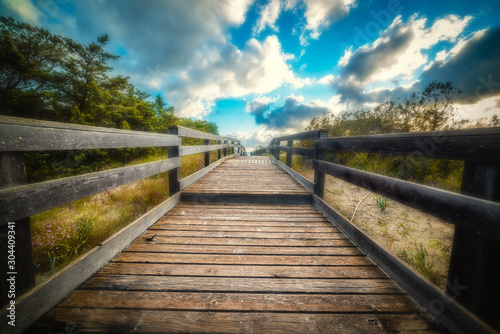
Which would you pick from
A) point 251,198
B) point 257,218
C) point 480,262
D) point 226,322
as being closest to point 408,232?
point 480,262

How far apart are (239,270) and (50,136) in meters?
1.54

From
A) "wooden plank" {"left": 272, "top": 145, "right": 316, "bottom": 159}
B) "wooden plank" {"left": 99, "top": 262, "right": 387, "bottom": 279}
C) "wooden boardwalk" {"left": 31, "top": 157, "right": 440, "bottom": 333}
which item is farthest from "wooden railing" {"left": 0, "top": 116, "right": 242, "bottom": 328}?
"wooden plank" {"left": 272, "top": 145, "right": 316, "bottom": 159}

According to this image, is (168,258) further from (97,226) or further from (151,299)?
(97,226)

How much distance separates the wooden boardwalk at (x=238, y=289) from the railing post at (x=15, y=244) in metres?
0.26

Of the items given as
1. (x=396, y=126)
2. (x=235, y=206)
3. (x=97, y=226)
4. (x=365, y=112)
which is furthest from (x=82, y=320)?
(x=365, y=112)

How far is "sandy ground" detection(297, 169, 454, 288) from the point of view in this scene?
75.4 inches

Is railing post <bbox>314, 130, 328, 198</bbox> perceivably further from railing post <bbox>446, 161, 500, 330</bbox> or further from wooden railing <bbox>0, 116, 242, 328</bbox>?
wooden railing <bbox>0, 116, 242, 328</bbox>

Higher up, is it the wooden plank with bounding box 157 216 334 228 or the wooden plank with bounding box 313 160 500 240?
the wooden plank with bounding box 313 160 500 240

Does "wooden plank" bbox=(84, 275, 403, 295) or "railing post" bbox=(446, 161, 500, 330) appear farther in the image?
"wooden plank" bbox=(84, 275, 403, 295)

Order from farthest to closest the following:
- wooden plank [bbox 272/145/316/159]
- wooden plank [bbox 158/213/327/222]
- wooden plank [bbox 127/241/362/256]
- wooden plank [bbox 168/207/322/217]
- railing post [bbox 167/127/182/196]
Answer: wooden plank [bbox 272/145/316/159]
railing post [bbox 167/127/182/196]
wooden plank [bbox 168/207/322/217]
wooden plank [bbox 158/213/327/222]
wooden plank [bbox 127/241/362/256]

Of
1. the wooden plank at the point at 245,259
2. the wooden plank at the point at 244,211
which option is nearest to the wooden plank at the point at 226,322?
the wooden plank at the point at 245,259

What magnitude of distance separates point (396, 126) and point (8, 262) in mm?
7488

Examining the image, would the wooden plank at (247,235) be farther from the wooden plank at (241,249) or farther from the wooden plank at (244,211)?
the wooden plank at (244,211)

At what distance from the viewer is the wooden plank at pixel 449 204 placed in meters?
0.86
